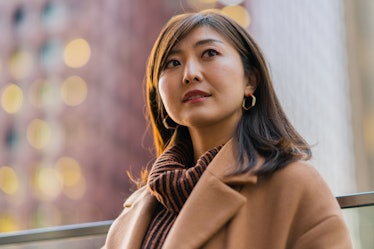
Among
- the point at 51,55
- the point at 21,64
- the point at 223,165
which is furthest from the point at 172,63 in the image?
the point at 21,64

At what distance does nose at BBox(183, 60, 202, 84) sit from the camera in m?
2.14

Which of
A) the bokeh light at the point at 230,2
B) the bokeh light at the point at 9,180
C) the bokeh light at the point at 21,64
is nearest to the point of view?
the bokeh light at the point at 230,2

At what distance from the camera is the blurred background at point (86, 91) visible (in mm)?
40906

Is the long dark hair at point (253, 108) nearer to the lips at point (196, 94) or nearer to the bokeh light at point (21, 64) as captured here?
the lips at point (196, 94)

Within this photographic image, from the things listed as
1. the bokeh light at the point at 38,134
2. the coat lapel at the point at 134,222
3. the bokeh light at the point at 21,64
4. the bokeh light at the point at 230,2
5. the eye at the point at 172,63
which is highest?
the eye at the point at 172,63

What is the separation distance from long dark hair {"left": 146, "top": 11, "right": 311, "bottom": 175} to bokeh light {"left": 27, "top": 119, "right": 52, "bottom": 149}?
44.5 m

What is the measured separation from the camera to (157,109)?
8.34 ft

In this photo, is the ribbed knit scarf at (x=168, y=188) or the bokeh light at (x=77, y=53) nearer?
the ribbed knit scarf at (x=168, y=188)

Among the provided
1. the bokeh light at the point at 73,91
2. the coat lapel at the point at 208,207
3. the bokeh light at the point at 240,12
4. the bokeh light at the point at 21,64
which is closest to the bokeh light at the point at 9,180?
the bokeh light at the point at 73,91

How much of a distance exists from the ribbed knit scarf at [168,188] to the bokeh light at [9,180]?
44665 mm

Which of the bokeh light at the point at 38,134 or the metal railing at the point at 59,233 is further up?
the metal railing at the point at 59,233

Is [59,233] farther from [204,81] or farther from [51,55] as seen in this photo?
[51,55]

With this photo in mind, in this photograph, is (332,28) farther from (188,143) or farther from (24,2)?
(188,143)

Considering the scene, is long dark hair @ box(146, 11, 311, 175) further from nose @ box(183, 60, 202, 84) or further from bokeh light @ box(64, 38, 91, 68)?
bokeh light @ box(64, 38, 91, 68)
